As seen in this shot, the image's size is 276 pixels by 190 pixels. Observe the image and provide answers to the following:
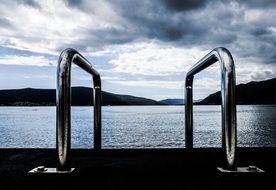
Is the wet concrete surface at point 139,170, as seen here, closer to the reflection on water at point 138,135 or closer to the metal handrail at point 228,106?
the metal handrail at point 228,106

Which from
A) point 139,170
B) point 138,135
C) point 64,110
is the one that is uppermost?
point 64,110

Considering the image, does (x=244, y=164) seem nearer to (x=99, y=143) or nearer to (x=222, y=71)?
(x=222, y=71)

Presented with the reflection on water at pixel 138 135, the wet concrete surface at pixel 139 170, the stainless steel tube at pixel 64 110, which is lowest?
the reflection on water at pixel 138 135

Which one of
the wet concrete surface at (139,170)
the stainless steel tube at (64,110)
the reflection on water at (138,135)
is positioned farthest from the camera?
the reflection on water at (138,135)

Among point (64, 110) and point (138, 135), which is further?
point (138, 135)

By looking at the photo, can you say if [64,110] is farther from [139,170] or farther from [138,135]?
[138,135]

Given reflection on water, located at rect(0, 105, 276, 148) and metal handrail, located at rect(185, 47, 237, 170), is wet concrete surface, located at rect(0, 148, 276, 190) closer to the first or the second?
metal handrail, located at rect(185, 47, 237, 170)

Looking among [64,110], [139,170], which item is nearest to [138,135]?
[139,170]

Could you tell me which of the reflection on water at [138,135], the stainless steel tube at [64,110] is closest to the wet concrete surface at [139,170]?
the stainless steel tube at [64,110]

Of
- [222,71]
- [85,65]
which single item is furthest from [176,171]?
[85,65]

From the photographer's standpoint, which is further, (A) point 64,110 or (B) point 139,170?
(B) point 139,170

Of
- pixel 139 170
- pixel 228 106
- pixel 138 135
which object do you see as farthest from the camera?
pixel 138 135

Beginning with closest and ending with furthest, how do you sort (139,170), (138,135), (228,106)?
(228,106) → (139,170) → (138,135)

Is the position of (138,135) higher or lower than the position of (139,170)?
lower
